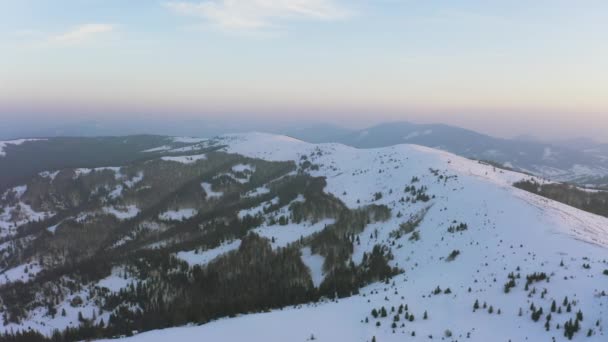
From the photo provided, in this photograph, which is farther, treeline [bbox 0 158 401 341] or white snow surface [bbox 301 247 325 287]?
white snow surface [bbox 301 247 325 287]

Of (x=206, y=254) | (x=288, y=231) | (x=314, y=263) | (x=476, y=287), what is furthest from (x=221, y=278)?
(x=476, y=287)

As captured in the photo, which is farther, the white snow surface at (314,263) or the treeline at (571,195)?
the treeline at (571,195)

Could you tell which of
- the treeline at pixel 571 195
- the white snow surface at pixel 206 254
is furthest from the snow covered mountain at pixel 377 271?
the treeline at pixel 571 195

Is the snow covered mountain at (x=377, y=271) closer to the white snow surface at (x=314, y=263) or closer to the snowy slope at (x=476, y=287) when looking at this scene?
the snowy slope at (x=476, y=287)

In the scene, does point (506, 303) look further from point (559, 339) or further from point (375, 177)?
point (375, 177)

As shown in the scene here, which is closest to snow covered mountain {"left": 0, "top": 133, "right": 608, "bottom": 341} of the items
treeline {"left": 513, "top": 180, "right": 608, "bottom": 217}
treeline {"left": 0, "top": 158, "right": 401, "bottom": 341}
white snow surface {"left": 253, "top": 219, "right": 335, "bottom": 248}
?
treeline {"left": 0, "top": 158, "right": 401, "bottom": 341}

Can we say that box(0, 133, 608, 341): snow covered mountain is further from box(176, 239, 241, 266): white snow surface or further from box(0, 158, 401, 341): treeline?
Answer: box(176, 239, 241, 266): white snow surface

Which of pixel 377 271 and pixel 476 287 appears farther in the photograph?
pixel 377 271

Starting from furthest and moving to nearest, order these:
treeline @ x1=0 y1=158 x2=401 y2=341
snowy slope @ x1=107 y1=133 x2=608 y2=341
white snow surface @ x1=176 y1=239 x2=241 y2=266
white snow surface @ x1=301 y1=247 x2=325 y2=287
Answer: white snow surface @ x1=176 y1=239 x2=241 y2=266
white snow surface @ x1=301 y1=247 x2=325 y2=287
treeline @ x1=0 y1=158 x2=401 y2=341
snowy slope @ x1=107 y1=133 x2=608 y2=341

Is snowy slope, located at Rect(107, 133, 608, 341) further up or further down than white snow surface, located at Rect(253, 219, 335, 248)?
further up

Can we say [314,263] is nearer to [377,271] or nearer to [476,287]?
[377,271]

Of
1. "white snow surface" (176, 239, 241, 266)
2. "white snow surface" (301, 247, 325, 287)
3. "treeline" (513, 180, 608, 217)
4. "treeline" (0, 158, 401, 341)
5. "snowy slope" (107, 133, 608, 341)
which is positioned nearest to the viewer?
"snowy slope" (107, 133, 608, 341)
